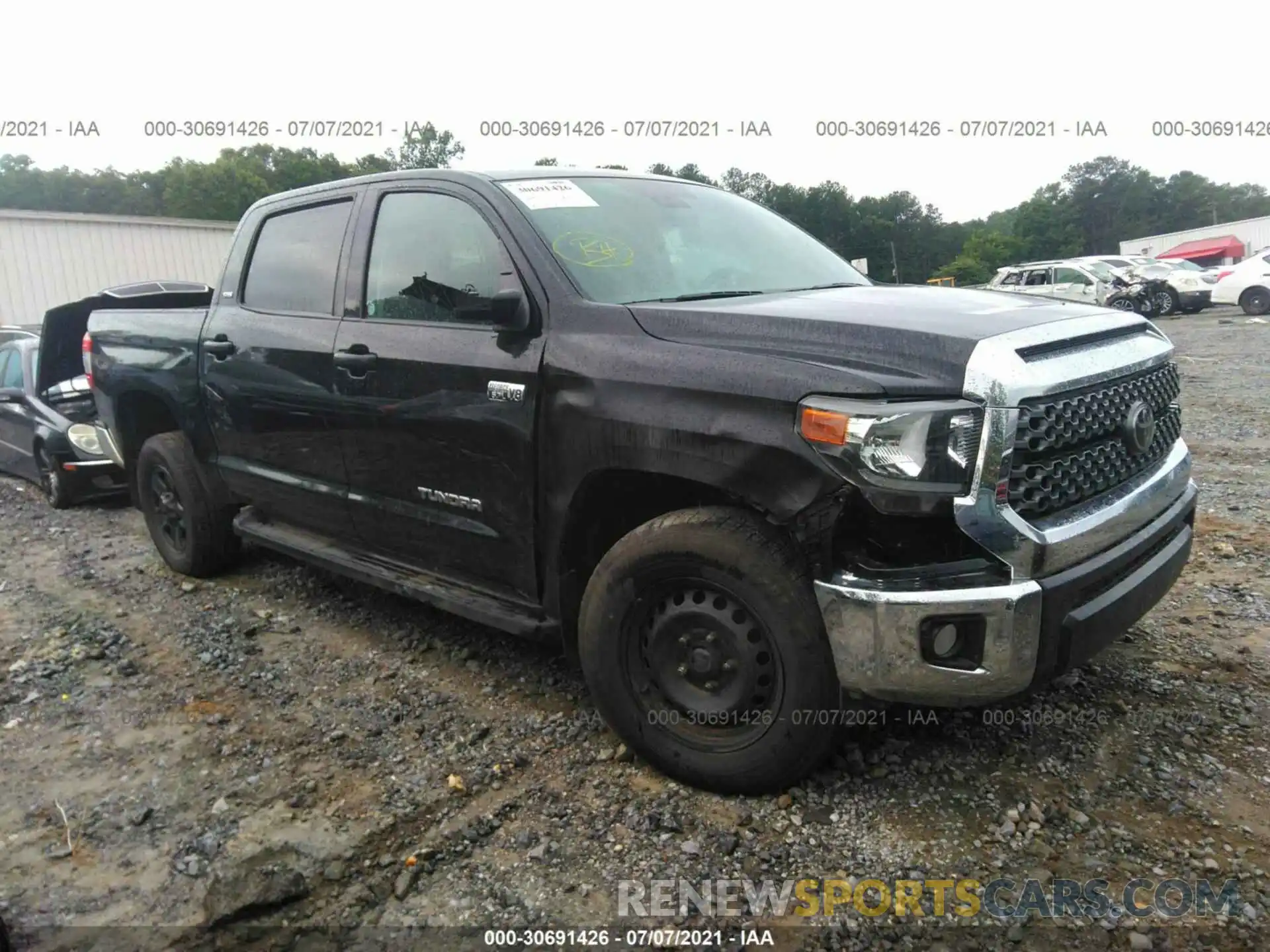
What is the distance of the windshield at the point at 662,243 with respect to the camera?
304cm

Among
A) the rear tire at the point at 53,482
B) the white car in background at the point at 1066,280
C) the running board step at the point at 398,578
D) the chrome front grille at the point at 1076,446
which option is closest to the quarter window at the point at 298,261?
the running board step at the point at 398,578

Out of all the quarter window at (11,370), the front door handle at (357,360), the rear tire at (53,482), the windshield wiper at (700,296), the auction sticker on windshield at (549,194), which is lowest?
the rear tire at (53,482)

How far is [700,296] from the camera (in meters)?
3.08

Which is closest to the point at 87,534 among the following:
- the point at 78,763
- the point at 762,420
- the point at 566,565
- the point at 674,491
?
the point at 78,763

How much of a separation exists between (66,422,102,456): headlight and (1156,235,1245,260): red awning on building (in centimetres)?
5124

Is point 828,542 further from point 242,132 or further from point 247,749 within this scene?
point 242,132

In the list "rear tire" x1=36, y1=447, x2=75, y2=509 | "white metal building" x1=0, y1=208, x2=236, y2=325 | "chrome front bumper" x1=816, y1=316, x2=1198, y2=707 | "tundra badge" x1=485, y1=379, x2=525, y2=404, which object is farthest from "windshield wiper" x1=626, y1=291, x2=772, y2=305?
"white metal building" x1=0, y1=208, x2=236, y2=325

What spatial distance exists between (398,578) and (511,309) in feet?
4.18

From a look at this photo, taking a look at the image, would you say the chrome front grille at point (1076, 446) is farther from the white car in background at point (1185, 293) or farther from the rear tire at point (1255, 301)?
the white car in background at point (1185, 293)

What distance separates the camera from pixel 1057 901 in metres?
2.22

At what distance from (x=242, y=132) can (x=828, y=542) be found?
929 centimetres

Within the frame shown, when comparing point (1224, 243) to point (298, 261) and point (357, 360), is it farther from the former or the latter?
point (357, 360)

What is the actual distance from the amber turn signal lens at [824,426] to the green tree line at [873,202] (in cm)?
193

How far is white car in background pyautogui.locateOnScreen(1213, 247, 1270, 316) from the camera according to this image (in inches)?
731
